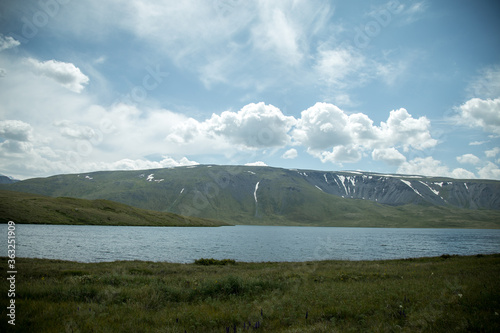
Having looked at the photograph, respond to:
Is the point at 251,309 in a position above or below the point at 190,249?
above

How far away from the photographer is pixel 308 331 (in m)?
8.84

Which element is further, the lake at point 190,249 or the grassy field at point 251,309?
the lake at point 190,249

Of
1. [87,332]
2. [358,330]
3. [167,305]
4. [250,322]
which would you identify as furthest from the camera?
[167,305]

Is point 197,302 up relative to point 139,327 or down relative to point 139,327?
down

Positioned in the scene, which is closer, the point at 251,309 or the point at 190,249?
the point at 251,309

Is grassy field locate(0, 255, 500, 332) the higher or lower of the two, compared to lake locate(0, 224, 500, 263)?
higher

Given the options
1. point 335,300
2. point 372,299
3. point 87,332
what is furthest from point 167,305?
point 372,299

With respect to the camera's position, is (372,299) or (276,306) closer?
(276,306)

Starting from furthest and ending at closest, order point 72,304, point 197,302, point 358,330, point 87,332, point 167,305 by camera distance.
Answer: point 197,302
point 167,305
point 72,304
point 358,330
point 87,332

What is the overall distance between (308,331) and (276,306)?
146 inches

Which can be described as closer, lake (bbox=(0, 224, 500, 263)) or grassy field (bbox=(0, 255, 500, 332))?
grassy field (bbox=(0, 255, 500, 332))

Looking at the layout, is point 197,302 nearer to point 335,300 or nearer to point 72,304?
point 72,304

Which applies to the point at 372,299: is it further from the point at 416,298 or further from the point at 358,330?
the point at 358,330

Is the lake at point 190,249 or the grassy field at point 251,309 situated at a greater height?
the grassy field at point 251,309
